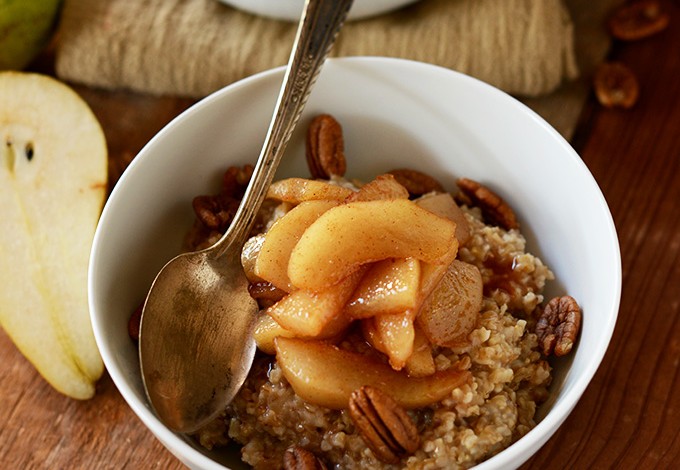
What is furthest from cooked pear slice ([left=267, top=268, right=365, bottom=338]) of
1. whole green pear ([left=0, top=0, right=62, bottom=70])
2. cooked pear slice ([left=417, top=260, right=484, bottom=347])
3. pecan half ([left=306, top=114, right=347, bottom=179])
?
whole green pear ([left=0, top=0, right=62, bottom=70])

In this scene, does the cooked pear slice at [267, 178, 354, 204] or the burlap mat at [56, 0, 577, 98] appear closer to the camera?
the cooked pear slice at [267, 178, 354, 204]

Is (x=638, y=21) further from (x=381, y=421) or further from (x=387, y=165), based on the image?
(x=381, y=421)

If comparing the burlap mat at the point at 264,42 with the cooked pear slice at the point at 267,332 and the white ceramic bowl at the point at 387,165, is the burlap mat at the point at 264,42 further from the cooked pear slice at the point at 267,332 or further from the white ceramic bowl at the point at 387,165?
the cooked pear slice at the point at 267,332

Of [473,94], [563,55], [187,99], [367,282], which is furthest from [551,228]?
[187,99]

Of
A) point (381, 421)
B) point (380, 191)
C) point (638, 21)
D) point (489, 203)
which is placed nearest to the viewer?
point (381, 421)

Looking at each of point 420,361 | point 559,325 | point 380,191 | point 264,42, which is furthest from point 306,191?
point 264,42

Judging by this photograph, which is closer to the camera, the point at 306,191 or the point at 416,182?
the point at 306,191

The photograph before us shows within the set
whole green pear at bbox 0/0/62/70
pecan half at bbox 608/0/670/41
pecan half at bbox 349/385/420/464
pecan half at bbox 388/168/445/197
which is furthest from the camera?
pecan half at bbox 608/0/670/41

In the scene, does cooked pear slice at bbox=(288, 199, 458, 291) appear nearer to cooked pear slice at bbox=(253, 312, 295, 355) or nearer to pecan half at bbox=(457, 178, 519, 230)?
cooked pear slice at bbox=(253, 312, 295, 355)
